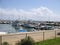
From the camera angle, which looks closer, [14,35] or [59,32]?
[14,35]

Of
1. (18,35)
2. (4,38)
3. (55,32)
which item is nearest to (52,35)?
(55,32)

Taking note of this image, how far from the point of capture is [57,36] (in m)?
28.2

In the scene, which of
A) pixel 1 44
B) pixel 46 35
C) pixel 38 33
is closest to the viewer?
pixel 1 44

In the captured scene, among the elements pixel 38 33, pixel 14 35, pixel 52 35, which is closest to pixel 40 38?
pixel 38 33

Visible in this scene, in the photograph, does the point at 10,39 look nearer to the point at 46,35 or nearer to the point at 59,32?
the point at 46,35

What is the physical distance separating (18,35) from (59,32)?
34.9 feet

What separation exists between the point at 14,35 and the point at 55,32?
989 cm

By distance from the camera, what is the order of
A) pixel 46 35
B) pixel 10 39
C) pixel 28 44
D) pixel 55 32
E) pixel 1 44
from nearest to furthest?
pixel 28 44, pixel 1 44, pixel 10 39, pixel 46 35, pixel 55 32

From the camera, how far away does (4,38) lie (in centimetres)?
1859

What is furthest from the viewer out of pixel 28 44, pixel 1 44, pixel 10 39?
pixel 10 39

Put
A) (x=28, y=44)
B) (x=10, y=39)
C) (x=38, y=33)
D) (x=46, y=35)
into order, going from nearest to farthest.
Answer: (x=28, y=44), (x=10, y=39), (x=38, y=33), (x=46, y=35)

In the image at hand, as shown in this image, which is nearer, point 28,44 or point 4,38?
point 28,44

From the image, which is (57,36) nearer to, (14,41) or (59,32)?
(59,32)

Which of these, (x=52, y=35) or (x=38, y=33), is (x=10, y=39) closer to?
(x=38, y=33)
